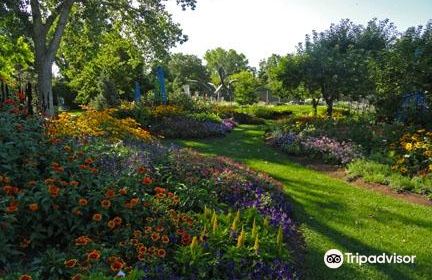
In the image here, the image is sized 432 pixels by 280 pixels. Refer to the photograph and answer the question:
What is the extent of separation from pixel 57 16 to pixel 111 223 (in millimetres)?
14320

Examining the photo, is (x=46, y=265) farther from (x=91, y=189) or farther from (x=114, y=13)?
(x=114, y=13)

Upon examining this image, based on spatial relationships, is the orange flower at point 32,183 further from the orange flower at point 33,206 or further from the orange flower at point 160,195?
the orange flower at point 160,195

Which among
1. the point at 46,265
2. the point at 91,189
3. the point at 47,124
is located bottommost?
the point at 46,265

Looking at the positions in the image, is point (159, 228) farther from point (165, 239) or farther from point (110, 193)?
point (110, 193)

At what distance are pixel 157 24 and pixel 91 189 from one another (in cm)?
1457

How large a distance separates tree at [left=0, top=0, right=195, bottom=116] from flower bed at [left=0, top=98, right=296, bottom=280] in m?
8.65

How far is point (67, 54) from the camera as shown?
2011 centimetres

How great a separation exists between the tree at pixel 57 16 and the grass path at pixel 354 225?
8.38 meters

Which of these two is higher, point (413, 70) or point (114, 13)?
point (114, 13)

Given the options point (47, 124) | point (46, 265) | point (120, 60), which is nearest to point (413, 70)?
point (47, 124)

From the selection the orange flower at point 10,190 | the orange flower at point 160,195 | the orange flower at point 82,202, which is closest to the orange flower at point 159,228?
the orange flower at point 160,195

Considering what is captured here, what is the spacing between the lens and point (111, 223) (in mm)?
4207

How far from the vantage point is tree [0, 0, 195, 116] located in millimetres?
15516

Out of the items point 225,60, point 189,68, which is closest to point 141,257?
point 189,68
